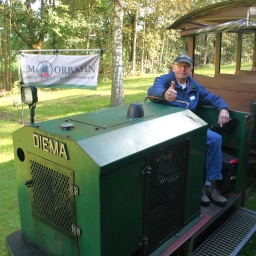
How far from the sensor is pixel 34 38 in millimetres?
16641

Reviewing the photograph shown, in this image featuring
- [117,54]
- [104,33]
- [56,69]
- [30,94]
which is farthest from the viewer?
[104,33]

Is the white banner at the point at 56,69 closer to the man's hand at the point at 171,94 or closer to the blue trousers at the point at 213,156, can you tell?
the man's hand at the point at 171,94

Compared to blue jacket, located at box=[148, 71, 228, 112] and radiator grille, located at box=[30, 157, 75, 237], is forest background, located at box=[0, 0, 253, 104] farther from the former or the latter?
radiator grille, located at box=[30, 157, 75, 237]

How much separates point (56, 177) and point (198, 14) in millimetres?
5293

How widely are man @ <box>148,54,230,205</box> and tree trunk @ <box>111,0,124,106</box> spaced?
210 inches

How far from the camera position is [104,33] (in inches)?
927

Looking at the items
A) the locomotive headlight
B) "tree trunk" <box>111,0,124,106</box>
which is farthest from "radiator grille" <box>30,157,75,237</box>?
"tree trunk" <box>111,0,124,106</box>

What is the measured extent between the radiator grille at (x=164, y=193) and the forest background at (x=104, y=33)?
5310 mm

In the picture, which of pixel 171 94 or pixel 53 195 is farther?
pixel 171 94

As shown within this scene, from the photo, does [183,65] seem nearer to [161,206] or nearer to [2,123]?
[161,206]

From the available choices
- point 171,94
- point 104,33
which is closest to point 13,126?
point 171,94

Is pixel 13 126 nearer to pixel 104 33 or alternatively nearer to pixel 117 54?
pixel 117 54

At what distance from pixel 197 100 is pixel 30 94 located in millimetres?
1890

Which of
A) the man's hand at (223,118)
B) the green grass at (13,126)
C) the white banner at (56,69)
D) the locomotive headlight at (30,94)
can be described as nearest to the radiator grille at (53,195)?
the locomotive headlight at (30,94)
